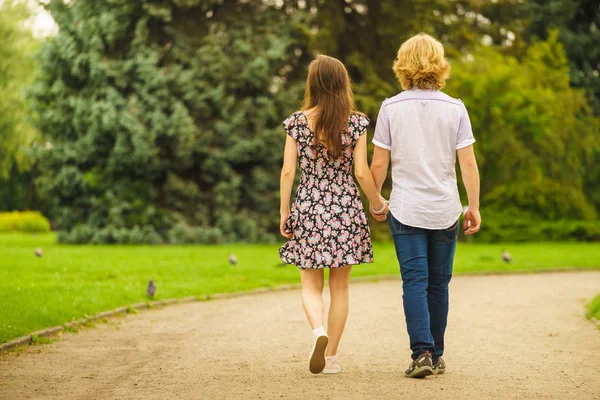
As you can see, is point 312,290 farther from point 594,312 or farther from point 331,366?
point 594,312

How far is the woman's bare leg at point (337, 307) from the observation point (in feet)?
20.7

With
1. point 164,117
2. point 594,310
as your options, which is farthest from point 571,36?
point 594,310

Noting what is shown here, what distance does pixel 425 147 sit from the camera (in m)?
6.08

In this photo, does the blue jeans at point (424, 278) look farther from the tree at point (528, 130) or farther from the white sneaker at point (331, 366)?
the tree at point (528, 130)

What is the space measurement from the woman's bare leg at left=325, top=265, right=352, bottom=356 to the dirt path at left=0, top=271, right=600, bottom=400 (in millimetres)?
235

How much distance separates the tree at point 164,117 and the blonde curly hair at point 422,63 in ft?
72.7

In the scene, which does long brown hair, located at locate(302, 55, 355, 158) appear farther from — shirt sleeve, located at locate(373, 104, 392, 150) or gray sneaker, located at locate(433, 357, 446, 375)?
gray sneaker, located at locate(433, 357, 446, 375)

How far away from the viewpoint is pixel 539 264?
19.7 metres

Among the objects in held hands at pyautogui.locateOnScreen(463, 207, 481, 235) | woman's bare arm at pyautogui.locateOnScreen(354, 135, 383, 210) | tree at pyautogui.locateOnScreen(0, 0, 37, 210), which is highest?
tree at pyautogui.locateOnScreen(0, 0, 37, 210)

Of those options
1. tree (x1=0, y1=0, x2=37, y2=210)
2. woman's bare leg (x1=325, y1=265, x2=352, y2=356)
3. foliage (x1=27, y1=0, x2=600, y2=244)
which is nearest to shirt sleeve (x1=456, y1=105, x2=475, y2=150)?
woman's bare leg (x1=325, y1=265, x2=352, y2=356)

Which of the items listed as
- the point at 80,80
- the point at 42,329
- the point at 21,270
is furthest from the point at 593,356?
the point at 80,80

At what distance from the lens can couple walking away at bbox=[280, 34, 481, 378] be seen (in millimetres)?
6055

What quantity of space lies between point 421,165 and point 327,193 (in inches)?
26.4

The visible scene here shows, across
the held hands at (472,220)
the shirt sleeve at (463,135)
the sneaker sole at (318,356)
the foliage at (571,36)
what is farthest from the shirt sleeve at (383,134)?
the foliage at (571,36)
